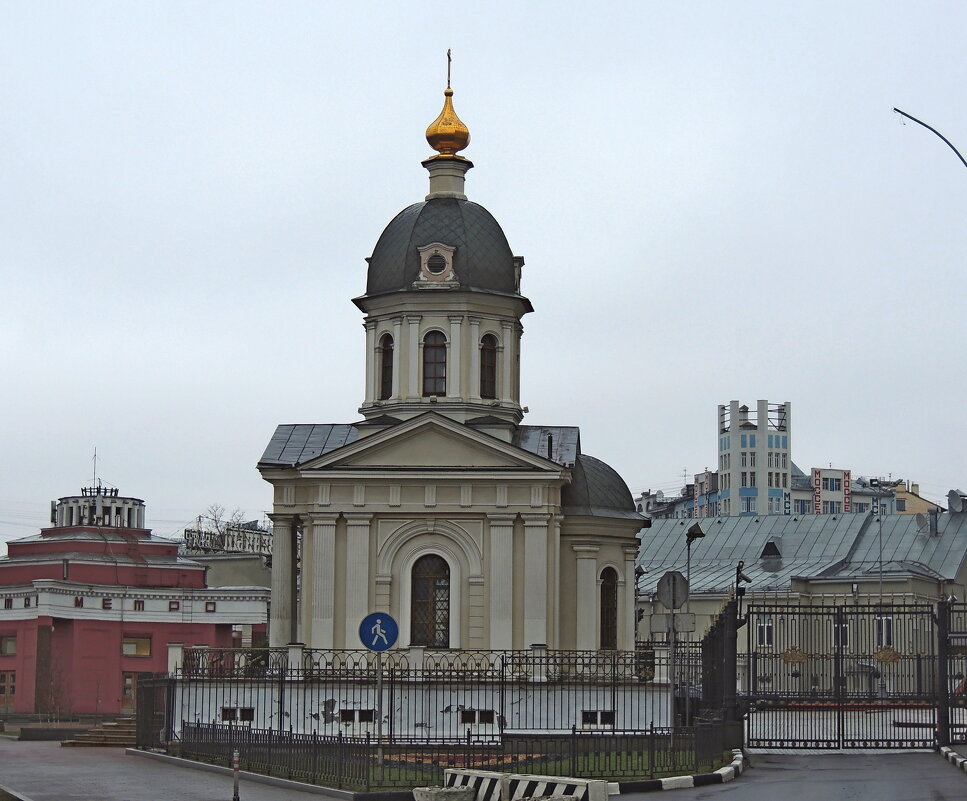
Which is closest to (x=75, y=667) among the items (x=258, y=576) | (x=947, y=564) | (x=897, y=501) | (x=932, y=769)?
(x=258, y=576)

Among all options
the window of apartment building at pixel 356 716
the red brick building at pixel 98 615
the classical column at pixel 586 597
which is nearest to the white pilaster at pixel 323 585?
the window of apartment building at pixel 356 716

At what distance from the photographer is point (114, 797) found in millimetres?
23750

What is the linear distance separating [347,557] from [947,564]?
4640 centimetres

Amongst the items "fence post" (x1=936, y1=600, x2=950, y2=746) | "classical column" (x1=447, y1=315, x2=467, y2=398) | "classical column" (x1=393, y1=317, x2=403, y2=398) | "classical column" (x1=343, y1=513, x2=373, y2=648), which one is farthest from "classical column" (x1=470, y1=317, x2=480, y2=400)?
"fence post" (x1=936, y1=600, x2=950, y2=746)

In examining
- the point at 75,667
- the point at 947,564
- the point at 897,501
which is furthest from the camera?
the point at 897,501

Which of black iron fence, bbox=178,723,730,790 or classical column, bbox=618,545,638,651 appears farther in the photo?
classical column, bbox=618,545,638,651

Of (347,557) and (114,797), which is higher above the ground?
(347,557)

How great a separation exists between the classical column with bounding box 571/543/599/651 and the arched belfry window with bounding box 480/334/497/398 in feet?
14.9

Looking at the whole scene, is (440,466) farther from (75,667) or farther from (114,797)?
(75,667)

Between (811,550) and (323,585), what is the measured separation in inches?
1907

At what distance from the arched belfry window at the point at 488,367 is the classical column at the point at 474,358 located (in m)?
0.34

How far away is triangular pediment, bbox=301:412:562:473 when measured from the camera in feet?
136

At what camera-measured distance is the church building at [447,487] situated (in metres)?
41.6

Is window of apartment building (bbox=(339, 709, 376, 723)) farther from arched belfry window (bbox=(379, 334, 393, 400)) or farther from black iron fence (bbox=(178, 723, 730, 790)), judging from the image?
arched belfry window (bbox=(379, 334, 393, 400))
